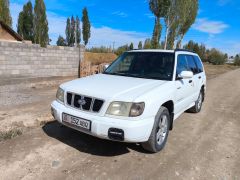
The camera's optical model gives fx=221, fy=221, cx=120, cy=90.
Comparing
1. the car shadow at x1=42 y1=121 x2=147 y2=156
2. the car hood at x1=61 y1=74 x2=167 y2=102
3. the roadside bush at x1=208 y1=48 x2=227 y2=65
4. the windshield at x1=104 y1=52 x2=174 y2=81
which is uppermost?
the roadside bush at x1=208 y1=48 x2=227 y2=65

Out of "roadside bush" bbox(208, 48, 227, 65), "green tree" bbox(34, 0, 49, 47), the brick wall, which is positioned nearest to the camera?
the brick wall

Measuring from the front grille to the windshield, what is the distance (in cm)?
133

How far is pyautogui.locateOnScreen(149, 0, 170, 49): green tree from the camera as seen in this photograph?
20.6 m

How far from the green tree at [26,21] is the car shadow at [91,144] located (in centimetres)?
3939

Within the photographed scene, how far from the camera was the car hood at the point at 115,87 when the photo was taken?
10.6 feet

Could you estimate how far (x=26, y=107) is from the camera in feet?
20.7

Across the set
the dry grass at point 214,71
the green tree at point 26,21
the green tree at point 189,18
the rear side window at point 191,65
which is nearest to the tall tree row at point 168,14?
the green tree at point 189,18

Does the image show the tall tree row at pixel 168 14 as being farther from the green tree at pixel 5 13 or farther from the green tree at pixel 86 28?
the green tree at pixel 86 28

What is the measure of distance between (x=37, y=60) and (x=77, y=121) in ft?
25.9

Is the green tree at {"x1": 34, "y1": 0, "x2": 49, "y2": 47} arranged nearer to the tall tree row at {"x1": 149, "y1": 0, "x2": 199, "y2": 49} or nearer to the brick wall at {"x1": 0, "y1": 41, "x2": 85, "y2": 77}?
the tall tree row at {"x1": 149, "y1": 0, "x2": 199, "y2": 49}

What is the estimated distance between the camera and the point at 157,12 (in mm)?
21031

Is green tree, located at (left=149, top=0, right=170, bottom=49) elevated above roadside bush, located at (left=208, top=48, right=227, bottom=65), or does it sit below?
above

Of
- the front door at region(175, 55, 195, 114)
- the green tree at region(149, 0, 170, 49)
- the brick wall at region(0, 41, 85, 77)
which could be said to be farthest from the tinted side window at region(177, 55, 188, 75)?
the green tree at region(149, 0, 170, 49)

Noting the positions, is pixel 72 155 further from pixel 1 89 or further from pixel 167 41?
pixel 167 41
